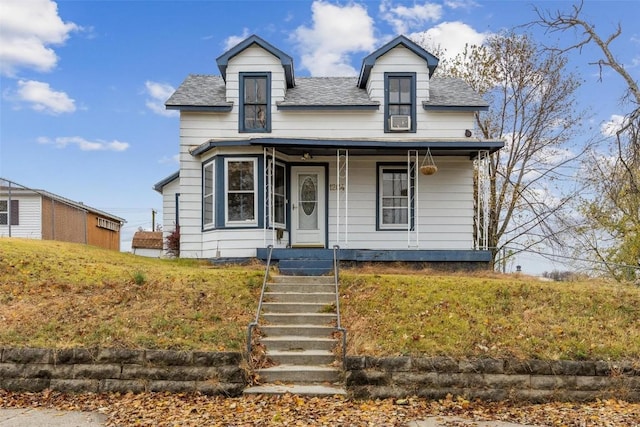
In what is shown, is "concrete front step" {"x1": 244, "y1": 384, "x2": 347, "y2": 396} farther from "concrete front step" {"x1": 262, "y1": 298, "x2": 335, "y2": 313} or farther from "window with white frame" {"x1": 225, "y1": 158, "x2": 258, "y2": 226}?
"window with white frame" {"x1": 225, "y1": 158, "x2": 258, "y2": 226}

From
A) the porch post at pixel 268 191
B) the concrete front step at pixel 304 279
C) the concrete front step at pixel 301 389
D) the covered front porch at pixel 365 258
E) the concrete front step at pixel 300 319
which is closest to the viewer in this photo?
the concrete front step at pixel 301 389

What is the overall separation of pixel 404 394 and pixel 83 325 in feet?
16.7

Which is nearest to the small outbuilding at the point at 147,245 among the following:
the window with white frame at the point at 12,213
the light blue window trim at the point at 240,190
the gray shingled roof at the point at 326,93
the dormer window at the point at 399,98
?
the window with white frame at the point at 12,213

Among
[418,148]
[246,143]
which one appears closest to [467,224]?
[418,148]

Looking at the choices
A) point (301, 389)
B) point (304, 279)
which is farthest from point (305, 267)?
point (301, 389)

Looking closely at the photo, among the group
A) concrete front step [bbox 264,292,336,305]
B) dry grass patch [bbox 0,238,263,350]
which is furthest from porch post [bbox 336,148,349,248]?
concrete front step [bbox 264,292,336,305]

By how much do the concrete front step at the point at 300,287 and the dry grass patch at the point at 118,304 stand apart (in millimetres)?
336

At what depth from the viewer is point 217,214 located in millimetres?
12344

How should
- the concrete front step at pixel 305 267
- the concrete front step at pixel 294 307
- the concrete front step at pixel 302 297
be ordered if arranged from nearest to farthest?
Answer: the concrete front step at pixel 294 307 → the concrete front step at pixel 302 297 → the concrete front step at pixel 305 267

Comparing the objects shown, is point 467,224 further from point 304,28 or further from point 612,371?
point 304,28

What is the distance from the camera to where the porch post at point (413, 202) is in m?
12.9

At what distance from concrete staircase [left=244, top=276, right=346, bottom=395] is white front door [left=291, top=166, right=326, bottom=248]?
320 centimetres

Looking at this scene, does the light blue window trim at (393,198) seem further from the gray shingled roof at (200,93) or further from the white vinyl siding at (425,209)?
the gray shingled roof at (200,93)

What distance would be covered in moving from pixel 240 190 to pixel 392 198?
4386 millimetres
